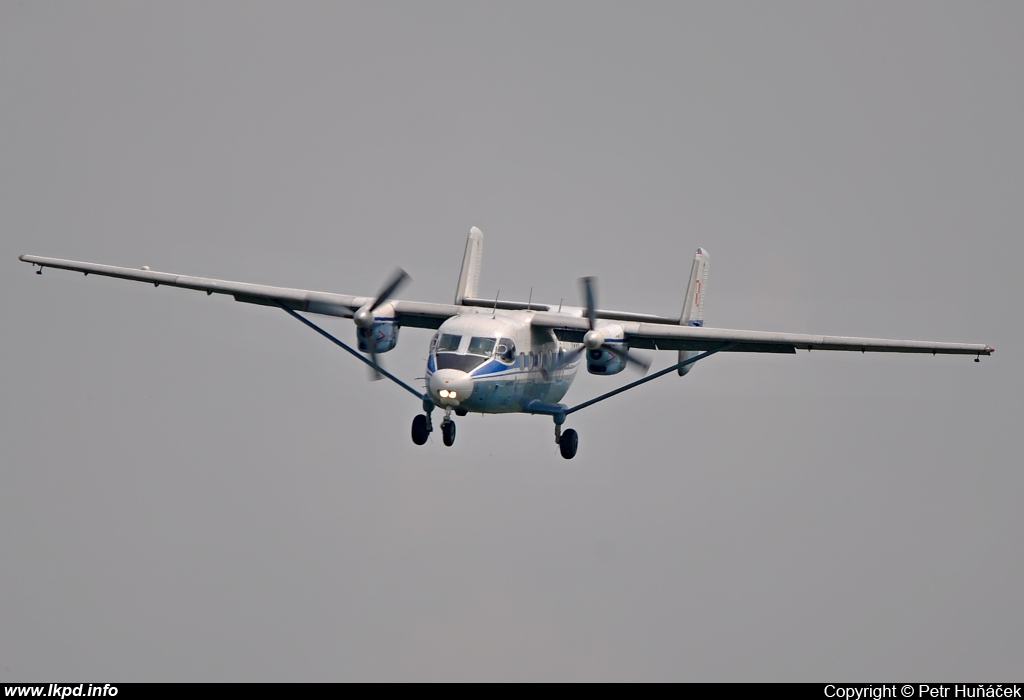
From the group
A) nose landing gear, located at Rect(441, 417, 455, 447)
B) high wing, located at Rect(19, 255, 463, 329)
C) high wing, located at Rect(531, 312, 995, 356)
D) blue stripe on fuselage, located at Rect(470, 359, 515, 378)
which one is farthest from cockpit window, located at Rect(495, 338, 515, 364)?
high wing, located at Rect(19, 255, 463, 329)

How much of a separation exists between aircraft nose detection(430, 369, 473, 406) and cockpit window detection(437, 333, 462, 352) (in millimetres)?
853

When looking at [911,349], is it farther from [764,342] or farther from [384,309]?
[384,309]

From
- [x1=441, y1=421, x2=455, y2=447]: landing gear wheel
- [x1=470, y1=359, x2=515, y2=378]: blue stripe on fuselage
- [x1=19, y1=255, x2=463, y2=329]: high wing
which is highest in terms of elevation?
[x1=19, y1=255, x2=463, y2=329]: high wing

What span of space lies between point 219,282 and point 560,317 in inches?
358

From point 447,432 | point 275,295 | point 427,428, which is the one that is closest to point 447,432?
point 447,432

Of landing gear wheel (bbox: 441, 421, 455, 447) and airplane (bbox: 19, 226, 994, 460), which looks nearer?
airplane (bbox: 19, 226, 994, 460)

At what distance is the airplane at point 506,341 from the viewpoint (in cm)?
3556

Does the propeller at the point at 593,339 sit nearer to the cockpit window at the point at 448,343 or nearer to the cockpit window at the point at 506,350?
the cockpit window at the point at 506,350

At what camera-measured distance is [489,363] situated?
35438 mm

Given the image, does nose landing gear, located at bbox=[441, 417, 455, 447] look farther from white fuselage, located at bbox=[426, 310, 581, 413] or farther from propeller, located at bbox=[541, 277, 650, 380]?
propeller, located at bbox=[541, 277, 650, 380]

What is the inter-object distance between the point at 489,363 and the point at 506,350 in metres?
0.71

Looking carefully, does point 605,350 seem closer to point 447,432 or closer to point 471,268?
point 447,432

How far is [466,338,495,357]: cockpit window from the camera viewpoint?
3547 cm

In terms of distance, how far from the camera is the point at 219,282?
40688 millimetres
